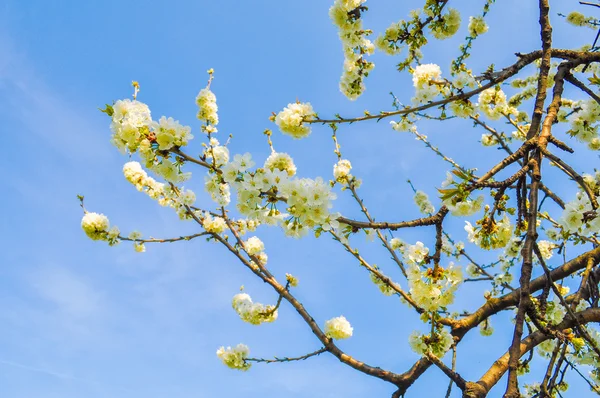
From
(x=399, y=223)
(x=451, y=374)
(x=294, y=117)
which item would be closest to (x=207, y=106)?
(x=294, y=117)

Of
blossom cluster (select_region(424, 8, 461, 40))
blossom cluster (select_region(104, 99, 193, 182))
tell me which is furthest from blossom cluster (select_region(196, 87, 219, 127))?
blossom cluster (select_region(424, 8, 461, 40))

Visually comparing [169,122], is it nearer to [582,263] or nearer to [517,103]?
[582,263]

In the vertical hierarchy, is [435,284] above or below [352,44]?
below

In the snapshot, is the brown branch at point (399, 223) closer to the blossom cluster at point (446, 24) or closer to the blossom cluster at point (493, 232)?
the blossom cluster at point (493, 232)

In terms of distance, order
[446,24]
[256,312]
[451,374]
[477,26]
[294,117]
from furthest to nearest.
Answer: [256,312]
[477,26]
[446,24]
[294,117]
[451,374]

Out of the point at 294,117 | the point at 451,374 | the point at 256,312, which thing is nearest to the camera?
the point at 451,374

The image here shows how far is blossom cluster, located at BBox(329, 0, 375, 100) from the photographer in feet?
14.3

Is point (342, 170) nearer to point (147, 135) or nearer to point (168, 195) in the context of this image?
point (168, 195)

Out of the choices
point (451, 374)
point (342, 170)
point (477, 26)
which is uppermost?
point (477, 26)

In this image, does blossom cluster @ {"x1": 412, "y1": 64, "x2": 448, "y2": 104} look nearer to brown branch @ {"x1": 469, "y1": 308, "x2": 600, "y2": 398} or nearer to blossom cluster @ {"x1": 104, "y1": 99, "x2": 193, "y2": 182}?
brown branch @ {"x1": 469, "y1": 308, "x2": 600, "y2": 398}

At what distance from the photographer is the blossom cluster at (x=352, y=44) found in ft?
14.3

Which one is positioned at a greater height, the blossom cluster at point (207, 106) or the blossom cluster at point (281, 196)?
the blossom cluster at point (207, 106)

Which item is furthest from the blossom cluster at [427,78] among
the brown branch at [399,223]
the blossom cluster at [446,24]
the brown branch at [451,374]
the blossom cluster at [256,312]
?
the blossom cluster at [256,312]

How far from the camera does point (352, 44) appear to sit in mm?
4543
